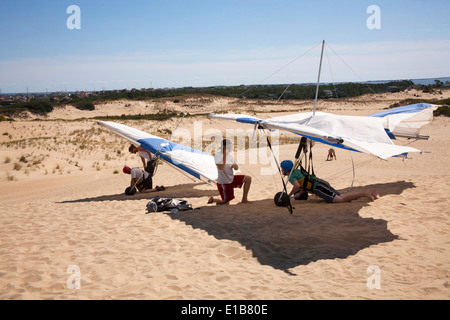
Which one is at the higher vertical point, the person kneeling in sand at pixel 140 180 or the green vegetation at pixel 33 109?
the green vegetation at pixel 33 109

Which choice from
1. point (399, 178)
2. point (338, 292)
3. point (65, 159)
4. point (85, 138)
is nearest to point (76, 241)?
point (338, 292)

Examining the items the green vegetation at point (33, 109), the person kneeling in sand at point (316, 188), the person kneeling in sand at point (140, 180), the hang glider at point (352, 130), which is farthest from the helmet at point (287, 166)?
the green vegetation at point (33, 109)

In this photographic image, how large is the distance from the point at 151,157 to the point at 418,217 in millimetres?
7000

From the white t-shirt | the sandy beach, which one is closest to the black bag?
the sandy beach

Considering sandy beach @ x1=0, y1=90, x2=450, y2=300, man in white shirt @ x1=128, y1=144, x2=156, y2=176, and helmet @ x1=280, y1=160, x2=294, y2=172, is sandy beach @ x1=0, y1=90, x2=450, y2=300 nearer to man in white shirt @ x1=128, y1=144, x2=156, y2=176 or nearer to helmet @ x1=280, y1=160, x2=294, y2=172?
man in white shirt @ x1=128, y1=144, x2=156, y2=176

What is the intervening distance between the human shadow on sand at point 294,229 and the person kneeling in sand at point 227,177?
0.30m

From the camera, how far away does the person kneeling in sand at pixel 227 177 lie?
26.6 feet

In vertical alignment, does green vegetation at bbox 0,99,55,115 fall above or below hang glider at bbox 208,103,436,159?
above

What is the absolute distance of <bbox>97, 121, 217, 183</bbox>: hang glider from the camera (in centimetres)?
1004

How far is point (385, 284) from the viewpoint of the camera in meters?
4.36

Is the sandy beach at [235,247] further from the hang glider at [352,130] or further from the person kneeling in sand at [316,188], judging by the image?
the hang glider at [352,130]

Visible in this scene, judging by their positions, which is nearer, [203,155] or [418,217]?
Answer: [418,217]
